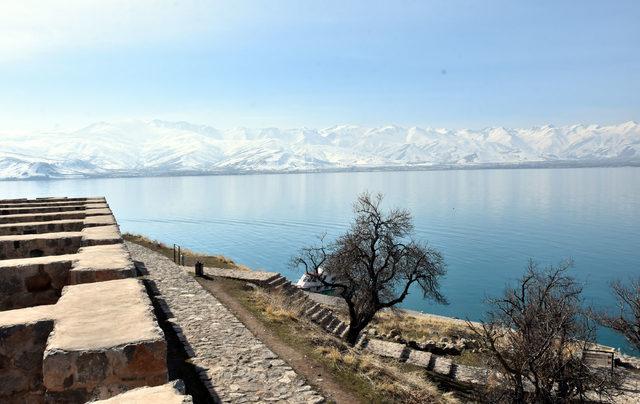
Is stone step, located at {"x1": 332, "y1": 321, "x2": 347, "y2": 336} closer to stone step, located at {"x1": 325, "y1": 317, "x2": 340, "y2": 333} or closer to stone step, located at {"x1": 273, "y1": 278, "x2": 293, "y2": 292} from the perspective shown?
stone step, located at {"x1": 325, "y1": 317, "x2": 340, "y2": 333}

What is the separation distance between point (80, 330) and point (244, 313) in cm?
1468

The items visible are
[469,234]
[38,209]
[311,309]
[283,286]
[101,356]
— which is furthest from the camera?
[469,234]

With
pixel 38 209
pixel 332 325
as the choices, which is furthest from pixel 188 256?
pixel 38 209

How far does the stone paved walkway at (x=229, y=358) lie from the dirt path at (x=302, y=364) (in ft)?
3.37

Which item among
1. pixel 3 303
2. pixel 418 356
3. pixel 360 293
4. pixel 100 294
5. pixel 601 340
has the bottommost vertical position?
pixel 601 340

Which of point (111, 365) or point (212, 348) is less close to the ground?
point (111, 365)

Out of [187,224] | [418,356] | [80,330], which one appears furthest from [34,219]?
[187,224]

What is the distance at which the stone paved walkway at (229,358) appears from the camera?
10281 millimetres

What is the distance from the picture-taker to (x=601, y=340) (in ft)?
147

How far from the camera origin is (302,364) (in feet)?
45.5

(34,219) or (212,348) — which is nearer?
(212,348)

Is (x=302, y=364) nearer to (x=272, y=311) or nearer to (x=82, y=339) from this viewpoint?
(x=272, y=311)

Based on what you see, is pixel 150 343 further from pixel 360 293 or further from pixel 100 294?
pixel 360 293

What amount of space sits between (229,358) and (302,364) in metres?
2.61
